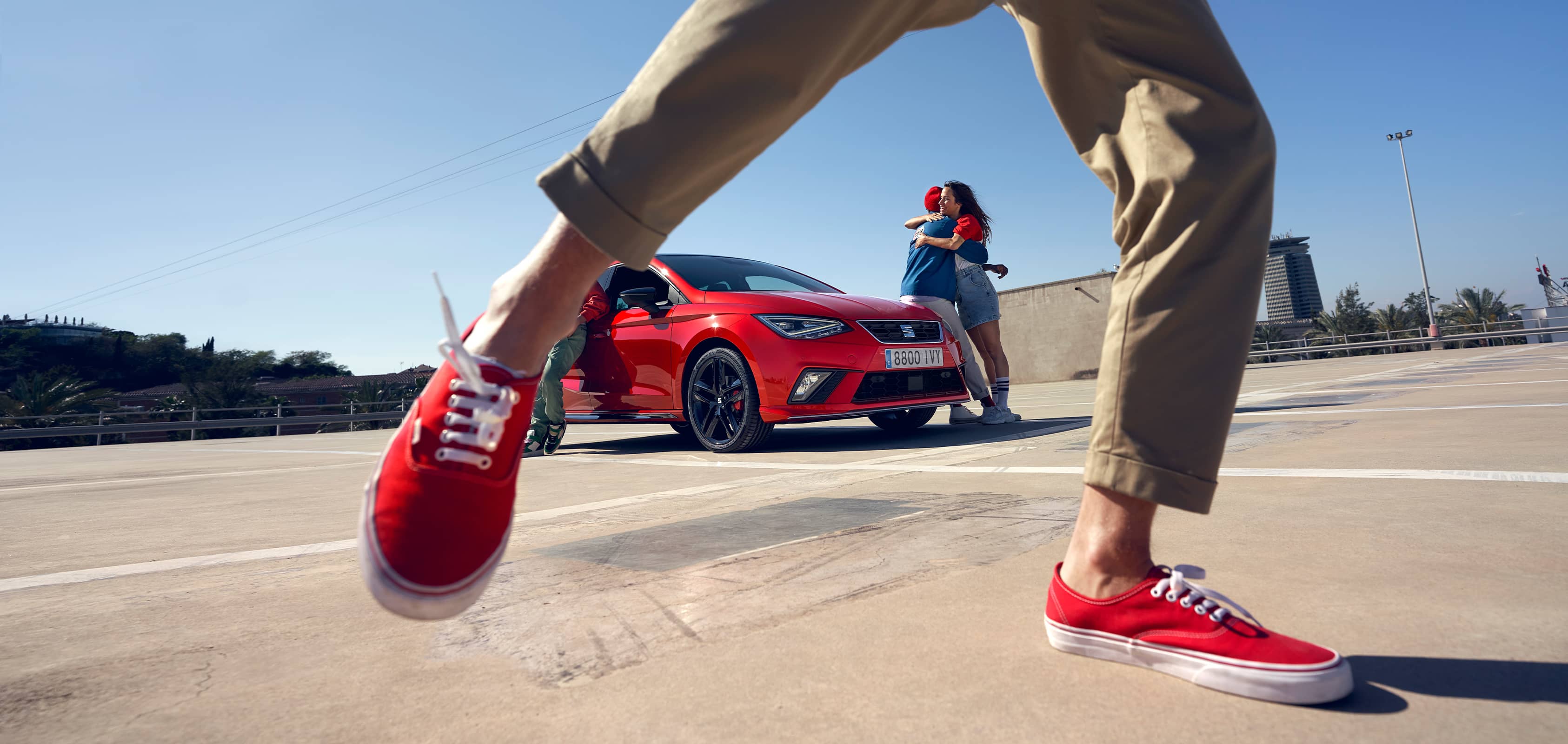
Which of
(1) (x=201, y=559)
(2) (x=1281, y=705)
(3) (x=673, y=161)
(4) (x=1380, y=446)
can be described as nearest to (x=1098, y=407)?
(2) (x=1281, y=705)

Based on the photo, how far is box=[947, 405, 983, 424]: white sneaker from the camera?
5863mm

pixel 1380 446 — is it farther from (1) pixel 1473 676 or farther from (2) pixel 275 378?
(2) pixel 275 378

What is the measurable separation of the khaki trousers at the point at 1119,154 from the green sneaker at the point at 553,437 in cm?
455

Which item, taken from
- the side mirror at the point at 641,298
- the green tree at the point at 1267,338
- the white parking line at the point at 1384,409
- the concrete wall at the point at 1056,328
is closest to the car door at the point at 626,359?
the side mirror at the point at 641,298

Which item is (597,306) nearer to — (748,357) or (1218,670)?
(748,357)

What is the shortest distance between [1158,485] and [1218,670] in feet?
0.79

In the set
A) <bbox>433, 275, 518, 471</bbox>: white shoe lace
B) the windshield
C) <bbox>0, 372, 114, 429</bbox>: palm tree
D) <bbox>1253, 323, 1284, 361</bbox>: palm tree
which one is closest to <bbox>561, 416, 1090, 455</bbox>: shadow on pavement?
the windshield

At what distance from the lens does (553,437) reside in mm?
5355

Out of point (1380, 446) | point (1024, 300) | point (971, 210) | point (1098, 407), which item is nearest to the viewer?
point (1098, 407)

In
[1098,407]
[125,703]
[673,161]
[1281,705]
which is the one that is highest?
[673,161]

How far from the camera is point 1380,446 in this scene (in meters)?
2.83

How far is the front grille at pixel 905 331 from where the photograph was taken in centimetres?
477

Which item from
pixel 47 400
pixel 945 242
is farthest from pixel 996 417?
pixel 47 400

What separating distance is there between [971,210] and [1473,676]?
5.43 metres
